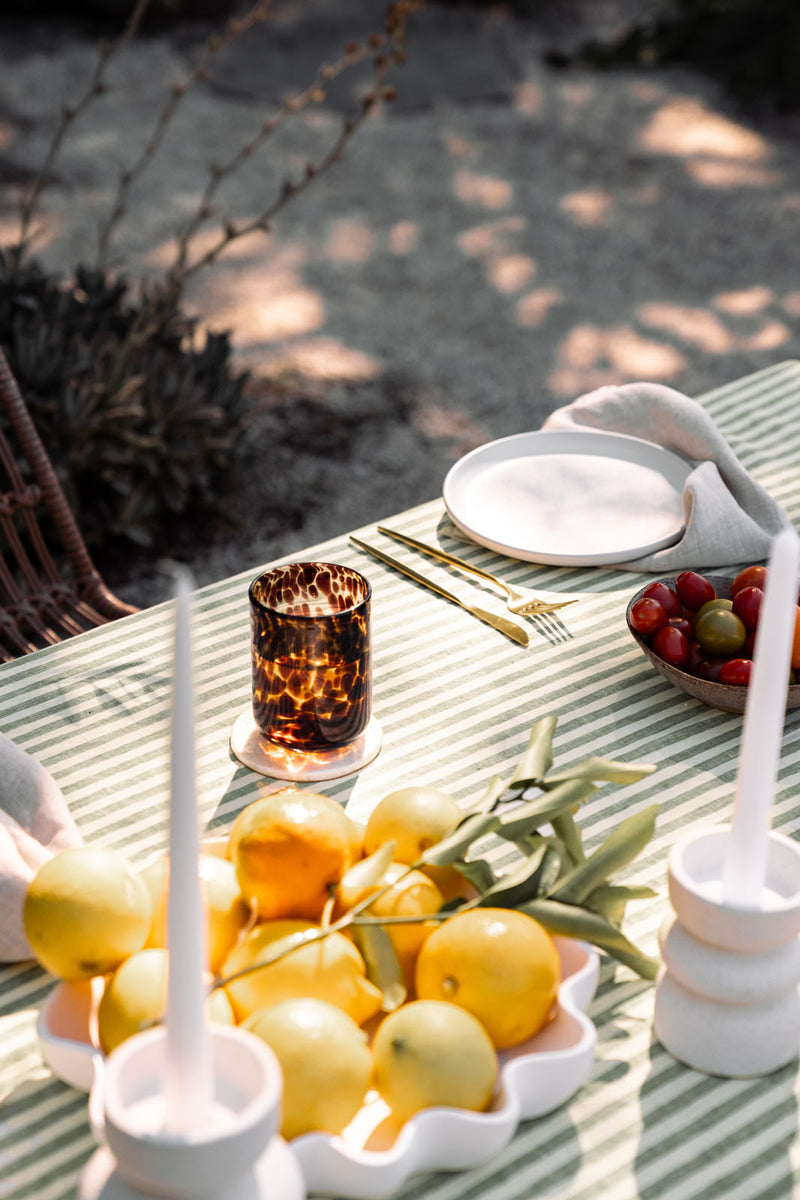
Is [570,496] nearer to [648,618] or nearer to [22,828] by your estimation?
[648,618]

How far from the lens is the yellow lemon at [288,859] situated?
2.36 ft

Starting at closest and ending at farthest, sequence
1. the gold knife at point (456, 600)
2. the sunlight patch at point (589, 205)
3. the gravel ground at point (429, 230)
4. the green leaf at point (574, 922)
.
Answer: the green leaf at point (574, 922), the gold knife at point (456, 600), the gravel ground at point (429, 230), the sunlight patch at point (589, 205)

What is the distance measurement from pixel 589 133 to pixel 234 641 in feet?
15.1

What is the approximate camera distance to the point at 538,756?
2.60ft

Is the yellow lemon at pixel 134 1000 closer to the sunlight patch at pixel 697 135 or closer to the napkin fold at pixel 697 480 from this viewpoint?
the napkin fold at pixel 697 480

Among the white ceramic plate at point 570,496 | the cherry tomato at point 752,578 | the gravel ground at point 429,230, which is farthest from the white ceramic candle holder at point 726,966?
the gravel ground at point 429,230

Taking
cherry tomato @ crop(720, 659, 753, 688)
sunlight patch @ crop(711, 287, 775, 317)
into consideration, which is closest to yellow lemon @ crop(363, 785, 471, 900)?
cherry tomato @ crop(720, 659, 753, 688)

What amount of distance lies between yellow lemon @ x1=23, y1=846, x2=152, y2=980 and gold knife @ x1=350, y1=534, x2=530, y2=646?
55cm

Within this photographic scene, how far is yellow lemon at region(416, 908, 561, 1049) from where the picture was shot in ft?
2.18

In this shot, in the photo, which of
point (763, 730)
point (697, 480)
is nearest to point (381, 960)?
point (763, 730)

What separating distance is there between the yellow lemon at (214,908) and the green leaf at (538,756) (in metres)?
0.18

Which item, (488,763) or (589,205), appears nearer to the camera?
(488,763)

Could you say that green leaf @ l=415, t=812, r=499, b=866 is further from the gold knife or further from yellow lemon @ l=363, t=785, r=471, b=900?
the gold knife

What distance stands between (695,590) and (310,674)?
0.38 metres
